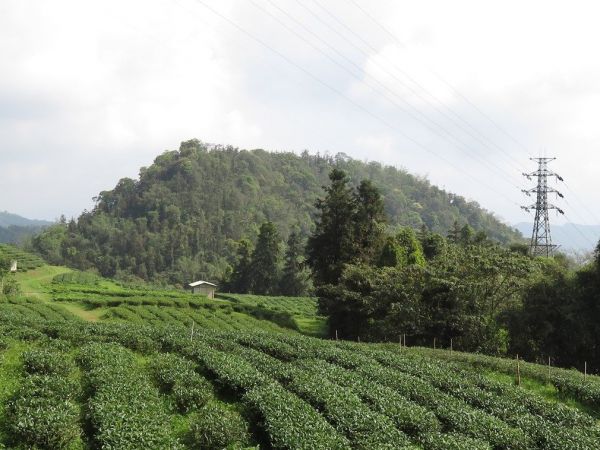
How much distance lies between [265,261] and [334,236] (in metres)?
54.4

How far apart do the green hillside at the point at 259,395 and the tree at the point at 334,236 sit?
Answer: 22692 mm

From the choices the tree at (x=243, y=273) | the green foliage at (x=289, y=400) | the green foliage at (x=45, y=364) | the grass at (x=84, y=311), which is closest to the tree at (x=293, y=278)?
the tree at (x=243, y=273)

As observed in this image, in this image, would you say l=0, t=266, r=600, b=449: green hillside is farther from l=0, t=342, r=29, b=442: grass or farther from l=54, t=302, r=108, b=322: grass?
l=54, t=302, r=108, b=322: grass

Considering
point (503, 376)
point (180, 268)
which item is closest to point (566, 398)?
point (503, 376)

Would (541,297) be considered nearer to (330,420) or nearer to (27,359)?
(330,420)

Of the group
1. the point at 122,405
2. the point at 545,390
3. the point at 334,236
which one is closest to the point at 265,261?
the point at 334,236

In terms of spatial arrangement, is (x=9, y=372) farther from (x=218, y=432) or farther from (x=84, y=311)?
(x=84, y=311)

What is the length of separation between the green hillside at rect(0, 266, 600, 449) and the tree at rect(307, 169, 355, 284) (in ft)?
74.4

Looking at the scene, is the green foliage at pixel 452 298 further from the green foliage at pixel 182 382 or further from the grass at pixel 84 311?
the grass at pixel 84 311

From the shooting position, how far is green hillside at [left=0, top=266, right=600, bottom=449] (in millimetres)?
13906

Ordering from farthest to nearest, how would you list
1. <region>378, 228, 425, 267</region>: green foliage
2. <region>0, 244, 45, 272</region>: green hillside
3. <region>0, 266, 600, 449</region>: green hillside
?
<region>0, 244, 45, 272</region>: green hillside
<region>378, 228, 425, 267</region>: green foliage
<region>0, 266, 600, 449</region>: green hillside

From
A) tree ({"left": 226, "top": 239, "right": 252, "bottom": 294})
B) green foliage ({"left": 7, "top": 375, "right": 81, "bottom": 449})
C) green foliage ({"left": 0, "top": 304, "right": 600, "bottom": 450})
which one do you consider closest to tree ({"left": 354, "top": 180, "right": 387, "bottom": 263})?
green foliage ({"left": 0, "top": 304, "right": 600, "bottom": 450})

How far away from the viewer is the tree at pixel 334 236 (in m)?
→ 50.5

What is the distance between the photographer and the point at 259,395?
16.6 metres
